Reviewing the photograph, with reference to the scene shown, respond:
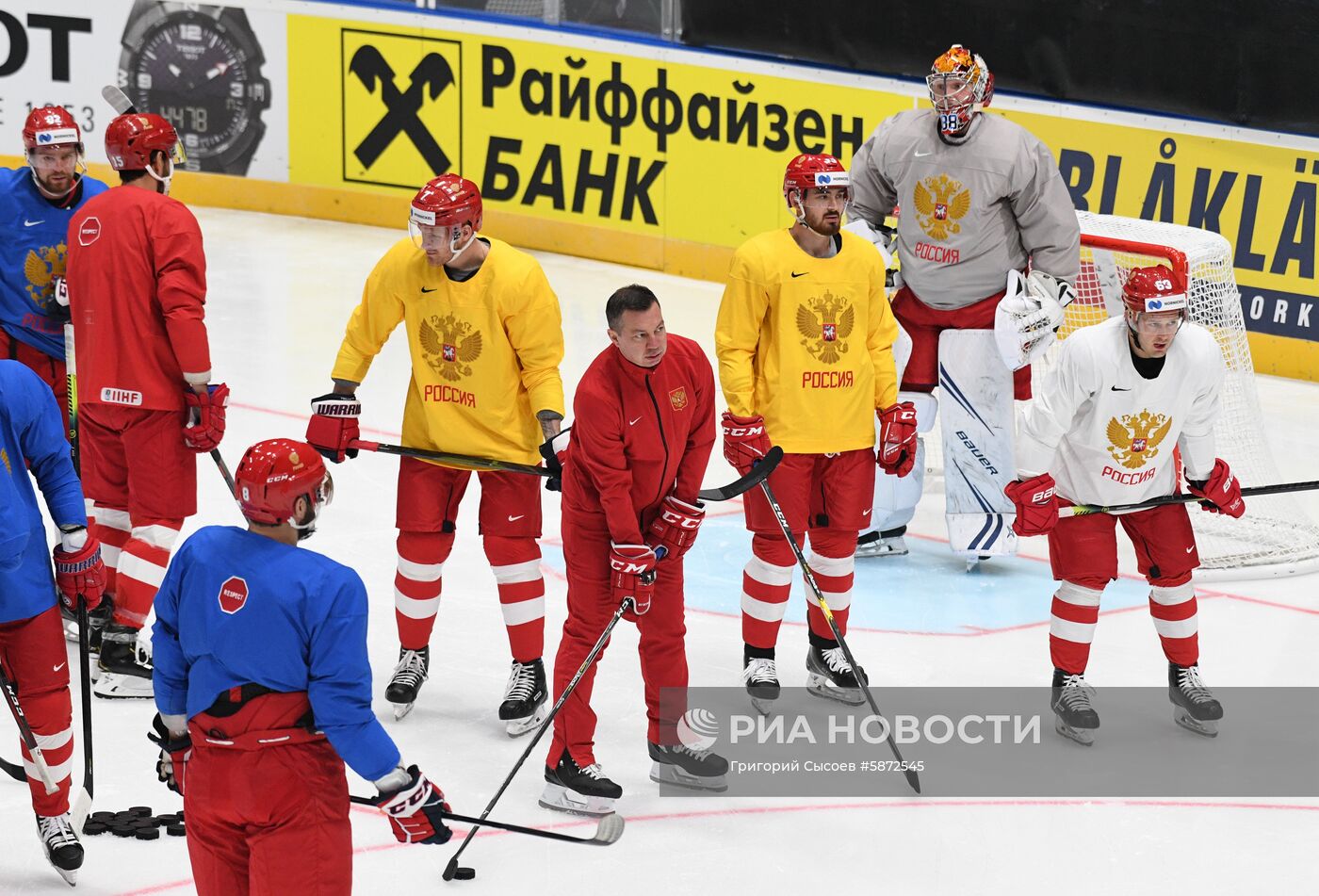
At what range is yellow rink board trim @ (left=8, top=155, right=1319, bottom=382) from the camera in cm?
1101

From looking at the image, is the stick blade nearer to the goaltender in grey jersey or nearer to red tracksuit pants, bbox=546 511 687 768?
red tracksuit pants, bbox=546 511 687 768

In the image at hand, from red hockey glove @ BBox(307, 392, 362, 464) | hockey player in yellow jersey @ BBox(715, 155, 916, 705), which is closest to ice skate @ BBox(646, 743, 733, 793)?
hockey player in yellow jersey @ BBox(715, 155, 916, 705)

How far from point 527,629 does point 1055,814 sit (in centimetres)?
162

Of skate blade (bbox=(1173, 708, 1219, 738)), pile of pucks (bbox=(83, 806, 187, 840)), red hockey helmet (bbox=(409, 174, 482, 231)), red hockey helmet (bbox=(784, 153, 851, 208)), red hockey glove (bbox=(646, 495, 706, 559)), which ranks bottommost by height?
pile of pucks (bbox=(83, 806, 187, 840))

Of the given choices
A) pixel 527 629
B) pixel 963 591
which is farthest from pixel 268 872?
pixel 963 591

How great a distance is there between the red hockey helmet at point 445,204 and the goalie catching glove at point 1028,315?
2155 millimetres

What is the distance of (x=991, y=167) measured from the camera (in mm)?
6551

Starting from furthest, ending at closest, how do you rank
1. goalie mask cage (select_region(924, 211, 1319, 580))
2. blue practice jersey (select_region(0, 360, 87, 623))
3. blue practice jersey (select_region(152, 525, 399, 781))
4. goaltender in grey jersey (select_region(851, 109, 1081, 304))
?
goalie mask cage (select_region(924, 211, 1319, 580)), goaltender in grey jersey (select_region(851, 109, 1081, 304)), blue practice jersey (select_region(0, 360, 87, 623)), blue practice jersey (select_region(152, 525, 399, 781))

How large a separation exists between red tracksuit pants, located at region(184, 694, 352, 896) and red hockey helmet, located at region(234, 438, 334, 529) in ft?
1.14

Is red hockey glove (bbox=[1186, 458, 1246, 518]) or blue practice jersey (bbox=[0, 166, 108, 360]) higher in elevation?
blue practice jersey (bbox=[0, 166, 108, 360])

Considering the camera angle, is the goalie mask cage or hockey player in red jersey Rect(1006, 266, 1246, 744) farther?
the goalie mask cage

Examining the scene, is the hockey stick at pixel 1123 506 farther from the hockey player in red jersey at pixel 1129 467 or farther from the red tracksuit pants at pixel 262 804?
the red tracksuit pants at pixel 262 804

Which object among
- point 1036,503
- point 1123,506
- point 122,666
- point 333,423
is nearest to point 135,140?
point 333,423

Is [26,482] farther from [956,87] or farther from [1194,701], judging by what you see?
[956,87]
